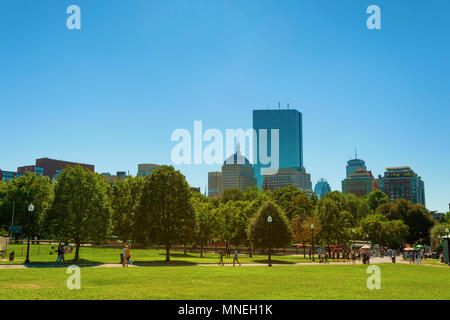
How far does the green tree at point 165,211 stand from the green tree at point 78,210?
4371 mm

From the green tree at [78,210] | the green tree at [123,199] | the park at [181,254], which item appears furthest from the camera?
the green tree at [123,199]

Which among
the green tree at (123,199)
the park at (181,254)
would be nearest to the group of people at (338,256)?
the park at (181,254)

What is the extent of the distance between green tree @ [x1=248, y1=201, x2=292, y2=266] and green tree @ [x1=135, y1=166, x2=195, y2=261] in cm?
876

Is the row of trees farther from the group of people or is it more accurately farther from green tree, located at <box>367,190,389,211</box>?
green tree, located at <box>367,190,389,211</box>

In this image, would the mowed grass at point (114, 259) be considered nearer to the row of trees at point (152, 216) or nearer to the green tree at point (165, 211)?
the row of trees at point (152, 216)

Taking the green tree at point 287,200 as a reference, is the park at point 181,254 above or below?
below

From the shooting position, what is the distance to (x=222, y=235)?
72.4 meters

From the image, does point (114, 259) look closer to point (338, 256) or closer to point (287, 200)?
point (338, 256)

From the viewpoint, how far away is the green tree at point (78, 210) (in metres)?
41.7

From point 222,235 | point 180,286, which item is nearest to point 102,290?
point 180,286

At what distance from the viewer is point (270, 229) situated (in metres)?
49.6

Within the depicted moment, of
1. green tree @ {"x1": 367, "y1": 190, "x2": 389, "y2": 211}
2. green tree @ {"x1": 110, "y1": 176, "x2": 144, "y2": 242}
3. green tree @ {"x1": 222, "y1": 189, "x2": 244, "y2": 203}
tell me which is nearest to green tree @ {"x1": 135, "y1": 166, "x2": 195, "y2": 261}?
green tree @ {"x1": 110, "y1": 176, "x2": 144, "y2": 242}

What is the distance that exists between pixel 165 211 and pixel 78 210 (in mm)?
9642
